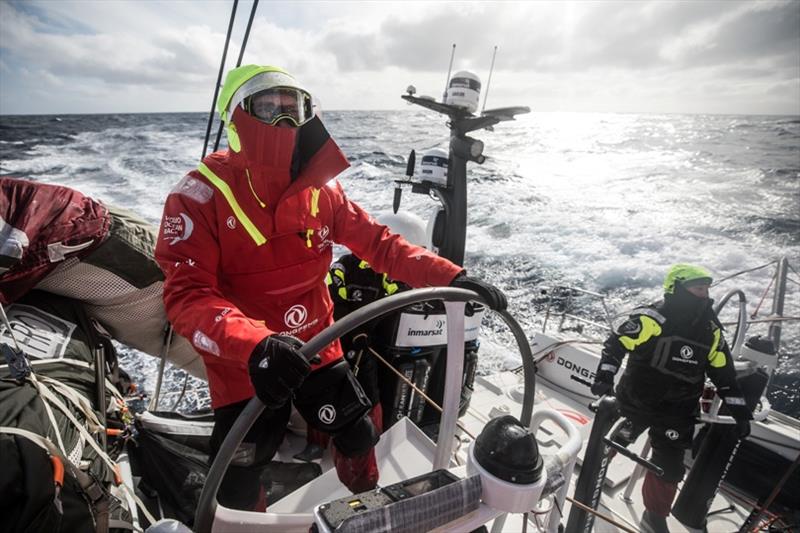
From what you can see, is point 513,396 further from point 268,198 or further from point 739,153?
point 739,153

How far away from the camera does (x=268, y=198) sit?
160cm

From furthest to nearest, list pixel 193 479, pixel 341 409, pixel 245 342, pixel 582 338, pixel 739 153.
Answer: pixel 739 153, pixel 582 338, pixel 193 479, pixel 341 409, pixel 245 342

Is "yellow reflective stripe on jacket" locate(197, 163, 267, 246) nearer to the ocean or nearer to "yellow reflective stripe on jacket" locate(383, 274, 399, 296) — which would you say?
"yellow reflective stripe on jacket" locate(383, 274, 399, 296)

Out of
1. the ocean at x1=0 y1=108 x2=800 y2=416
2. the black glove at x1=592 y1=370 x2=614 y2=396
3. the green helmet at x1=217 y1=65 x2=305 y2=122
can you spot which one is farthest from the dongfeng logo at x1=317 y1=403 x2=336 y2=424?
the ocean at x1=0 y1=108 x2=800 y2=416

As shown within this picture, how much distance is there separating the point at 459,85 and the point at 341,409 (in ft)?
11.5

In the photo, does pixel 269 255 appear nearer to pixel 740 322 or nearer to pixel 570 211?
pixel 740 322

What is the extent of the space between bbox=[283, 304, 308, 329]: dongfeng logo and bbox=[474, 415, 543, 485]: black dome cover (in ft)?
3.28

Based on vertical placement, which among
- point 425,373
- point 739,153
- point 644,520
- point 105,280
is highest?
point 739,153

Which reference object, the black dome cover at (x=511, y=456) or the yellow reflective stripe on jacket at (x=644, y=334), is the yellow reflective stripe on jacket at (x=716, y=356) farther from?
the black dome cover at (x=511, y=456)

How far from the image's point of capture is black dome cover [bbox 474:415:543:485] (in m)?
0.84

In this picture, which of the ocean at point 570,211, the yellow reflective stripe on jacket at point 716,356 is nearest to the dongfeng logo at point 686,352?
the yellow reflective stripe on jacket at point 716,356

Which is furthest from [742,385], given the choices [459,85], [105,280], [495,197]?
[495,197]

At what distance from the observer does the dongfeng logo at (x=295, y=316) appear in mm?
1652

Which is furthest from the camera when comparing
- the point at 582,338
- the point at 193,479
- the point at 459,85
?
the point at 582,338
